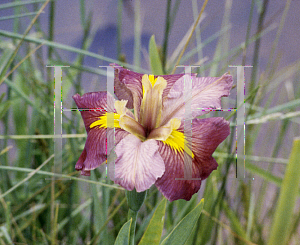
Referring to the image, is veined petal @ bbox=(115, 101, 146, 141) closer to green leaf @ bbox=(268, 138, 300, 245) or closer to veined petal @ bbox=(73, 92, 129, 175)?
veined petal @ bbox=(73, 92, 129, 175)

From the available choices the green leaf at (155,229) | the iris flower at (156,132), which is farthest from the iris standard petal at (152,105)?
the green leaf at (155,229)

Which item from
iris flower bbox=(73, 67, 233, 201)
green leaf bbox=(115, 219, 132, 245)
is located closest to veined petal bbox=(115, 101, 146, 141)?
iris flower bbox=(73, 67, 233, 201)

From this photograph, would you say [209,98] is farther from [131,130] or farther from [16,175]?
[16,175]

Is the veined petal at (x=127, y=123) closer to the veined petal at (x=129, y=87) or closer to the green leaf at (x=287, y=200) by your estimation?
the veined petal at (x=129, y=87)

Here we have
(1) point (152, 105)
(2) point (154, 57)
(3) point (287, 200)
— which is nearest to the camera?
(3) point (287, 200)

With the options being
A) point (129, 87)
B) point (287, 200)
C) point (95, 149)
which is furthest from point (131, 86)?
point (287, 200)

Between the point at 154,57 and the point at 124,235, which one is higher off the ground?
the point at 154,57

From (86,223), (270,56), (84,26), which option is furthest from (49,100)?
(270,56)

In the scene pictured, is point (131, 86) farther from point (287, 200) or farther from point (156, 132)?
point (287, 200)
